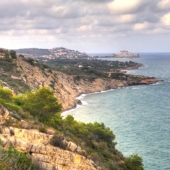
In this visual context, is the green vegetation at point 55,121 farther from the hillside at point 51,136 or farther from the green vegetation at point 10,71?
the green vegetation at point 10,71

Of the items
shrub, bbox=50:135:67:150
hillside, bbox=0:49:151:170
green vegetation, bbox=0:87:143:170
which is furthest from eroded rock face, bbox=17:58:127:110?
shrub, bbox=50:135:67:150

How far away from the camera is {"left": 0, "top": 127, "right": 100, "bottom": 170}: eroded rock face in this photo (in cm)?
1720

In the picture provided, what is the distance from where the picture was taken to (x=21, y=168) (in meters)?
14.8

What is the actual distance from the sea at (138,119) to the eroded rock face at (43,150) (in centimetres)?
1607

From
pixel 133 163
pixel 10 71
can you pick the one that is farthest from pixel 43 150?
pixel 10 71

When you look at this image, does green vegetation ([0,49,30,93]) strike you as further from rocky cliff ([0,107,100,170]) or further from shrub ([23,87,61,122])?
rocky cliff ([0,107,100,170])

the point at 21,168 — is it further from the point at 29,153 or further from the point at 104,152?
the point at 104,152

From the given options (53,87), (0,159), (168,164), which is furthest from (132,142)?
(53,87)

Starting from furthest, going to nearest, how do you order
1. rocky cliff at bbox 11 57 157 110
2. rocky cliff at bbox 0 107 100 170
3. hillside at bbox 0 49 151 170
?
rocky cliff at bbox 11 57 157 110, hillside at bbox 0 49 151 170, rocky cliff at bbox 0 107 100 170

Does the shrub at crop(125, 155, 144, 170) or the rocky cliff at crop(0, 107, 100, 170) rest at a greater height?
the rocky cliff at crop(0, 107, 100, 170)

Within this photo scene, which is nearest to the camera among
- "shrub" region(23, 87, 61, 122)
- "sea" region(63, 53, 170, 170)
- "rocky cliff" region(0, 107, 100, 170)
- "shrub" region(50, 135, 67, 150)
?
"rocky cliff" region(0, 107, 100, 170)

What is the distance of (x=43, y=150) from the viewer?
17734mm

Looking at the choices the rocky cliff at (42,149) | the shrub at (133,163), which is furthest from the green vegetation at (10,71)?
the rocky cliff at (42,149)

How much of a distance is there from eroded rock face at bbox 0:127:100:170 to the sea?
16074mm
